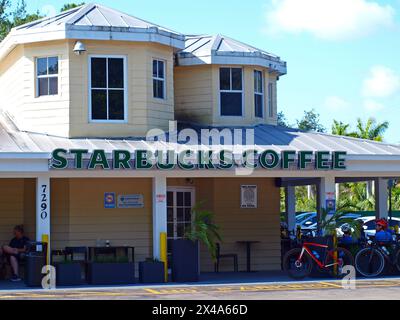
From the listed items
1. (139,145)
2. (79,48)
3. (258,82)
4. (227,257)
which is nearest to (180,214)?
(227,257)

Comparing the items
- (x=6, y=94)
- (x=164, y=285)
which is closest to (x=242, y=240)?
(x=164, y=285)

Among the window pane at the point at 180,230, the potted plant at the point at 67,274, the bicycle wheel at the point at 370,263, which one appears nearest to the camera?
the potted plant at the point at 67,274

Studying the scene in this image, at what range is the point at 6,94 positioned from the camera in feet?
81.0

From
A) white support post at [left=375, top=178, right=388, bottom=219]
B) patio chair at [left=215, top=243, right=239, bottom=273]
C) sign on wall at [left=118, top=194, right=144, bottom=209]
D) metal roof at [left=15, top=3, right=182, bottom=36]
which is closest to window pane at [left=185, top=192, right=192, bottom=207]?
patio chair at [left=215, top=243, right=239, bottom=273]

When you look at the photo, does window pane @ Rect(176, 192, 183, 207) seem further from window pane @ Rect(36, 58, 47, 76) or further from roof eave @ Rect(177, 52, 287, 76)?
window pane @ Rect(36, 58, 47, 76)

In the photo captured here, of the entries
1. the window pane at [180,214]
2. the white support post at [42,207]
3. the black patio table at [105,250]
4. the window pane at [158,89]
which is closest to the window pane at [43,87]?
the window pane at [158,89]

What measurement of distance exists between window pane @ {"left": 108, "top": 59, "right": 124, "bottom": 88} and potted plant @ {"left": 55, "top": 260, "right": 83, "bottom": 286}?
16.7 ft

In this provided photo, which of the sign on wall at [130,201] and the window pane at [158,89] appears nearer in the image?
the sign on wall at [130,201]

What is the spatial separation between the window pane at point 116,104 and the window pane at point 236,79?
12.7ft

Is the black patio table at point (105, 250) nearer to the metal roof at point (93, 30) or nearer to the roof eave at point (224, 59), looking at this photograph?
the metal roof at point (93, 30)

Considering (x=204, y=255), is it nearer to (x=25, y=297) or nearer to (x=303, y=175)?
(x=303, y=175)

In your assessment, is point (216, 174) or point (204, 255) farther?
point (204, 255)

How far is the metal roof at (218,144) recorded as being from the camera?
19.8 m
